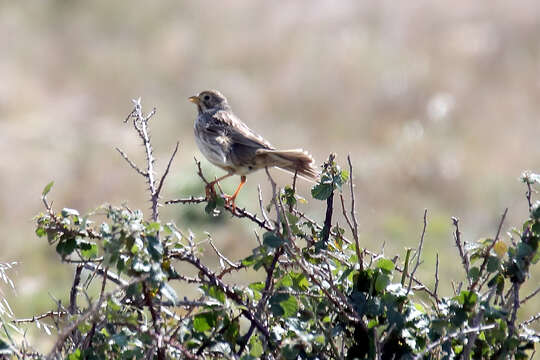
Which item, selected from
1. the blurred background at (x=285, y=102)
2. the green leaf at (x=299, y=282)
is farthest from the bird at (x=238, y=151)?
the blurred background at (x=285, y=102)

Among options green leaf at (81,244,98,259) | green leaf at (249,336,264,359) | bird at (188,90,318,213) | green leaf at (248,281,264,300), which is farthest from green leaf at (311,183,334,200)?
bird at (188,90,318,213)

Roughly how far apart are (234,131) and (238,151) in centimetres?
28

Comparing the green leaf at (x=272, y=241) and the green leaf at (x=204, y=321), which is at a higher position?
the green leaf at (x=272, y=241)

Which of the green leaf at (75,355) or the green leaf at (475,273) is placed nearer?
the green leaf at (75,355)

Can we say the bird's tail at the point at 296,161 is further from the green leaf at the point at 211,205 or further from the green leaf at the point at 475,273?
the green leaf at the point at 475,273

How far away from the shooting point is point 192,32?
58.0 feet

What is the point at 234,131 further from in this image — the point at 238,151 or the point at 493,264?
the point at 493,264

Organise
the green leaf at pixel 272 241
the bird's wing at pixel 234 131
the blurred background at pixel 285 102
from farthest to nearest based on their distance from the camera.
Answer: the blurred background at pixel 285 102 → the bird's wing at pixel 234 131 → the green leaf at pixel 272 241

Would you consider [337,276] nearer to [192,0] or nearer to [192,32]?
[192,32]

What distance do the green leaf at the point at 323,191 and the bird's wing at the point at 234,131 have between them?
7.12 ft

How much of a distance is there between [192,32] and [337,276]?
1513cm

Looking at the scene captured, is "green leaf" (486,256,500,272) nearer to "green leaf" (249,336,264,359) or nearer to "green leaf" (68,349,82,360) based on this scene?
"green leaf" (249,336,264,359)

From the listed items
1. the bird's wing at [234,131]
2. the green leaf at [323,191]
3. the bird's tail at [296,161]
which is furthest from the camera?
the bird's wing at [234,131]

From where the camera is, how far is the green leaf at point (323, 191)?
309 centimetres
